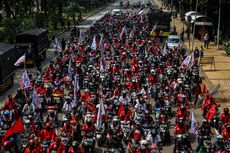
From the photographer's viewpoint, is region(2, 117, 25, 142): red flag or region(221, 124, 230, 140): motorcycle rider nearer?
region(2, 117, 25, 142): red flag

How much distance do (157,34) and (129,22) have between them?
1275 centimetres

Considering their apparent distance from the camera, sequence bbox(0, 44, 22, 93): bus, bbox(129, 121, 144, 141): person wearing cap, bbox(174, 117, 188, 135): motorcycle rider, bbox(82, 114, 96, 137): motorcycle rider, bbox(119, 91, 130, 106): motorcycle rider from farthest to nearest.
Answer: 1. bbox(0, 44, 22, 93): bus
2. bbox(119, 91, 130, 106): motorcycle rider
3. bbox(174, 117, 188, 135): motorcycle rider
4. bbox(82, 114, 96, 137): motorcycle rider
5. bbox(129, 121, 144, 141): person wearing cap

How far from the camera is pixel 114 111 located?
2302cm

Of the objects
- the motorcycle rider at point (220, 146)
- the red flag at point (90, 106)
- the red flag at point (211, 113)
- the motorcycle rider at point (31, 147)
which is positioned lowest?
the red flag at point (211, 113)

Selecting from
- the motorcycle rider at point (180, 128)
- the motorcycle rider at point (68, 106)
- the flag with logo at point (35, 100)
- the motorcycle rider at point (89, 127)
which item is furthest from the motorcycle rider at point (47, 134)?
the motorcycle rider at point (180, 128)

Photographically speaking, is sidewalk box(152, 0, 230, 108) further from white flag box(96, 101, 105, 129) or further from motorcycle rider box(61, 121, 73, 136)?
motorcycle rider box(61, 121, 73, 136)

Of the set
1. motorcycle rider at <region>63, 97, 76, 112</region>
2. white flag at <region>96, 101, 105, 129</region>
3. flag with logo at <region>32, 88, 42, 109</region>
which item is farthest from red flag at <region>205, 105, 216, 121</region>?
flag with logo at <region>32, 88, 42, 109</region>

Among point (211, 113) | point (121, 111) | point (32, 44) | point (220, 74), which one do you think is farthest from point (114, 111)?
point (32, 44)

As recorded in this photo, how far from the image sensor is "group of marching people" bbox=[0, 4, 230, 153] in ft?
60.2

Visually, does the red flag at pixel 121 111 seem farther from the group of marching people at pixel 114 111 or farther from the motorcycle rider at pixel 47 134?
the motorcycle rider at pixel 47 134

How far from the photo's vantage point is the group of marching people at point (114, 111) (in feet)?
60.2

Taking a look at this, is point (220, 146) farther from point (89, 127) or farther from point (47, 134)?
point (47, 134)

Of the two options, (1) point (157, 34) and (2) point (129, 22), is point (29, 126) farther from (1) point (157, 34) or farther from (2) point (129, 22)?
(2) point (129, 22)

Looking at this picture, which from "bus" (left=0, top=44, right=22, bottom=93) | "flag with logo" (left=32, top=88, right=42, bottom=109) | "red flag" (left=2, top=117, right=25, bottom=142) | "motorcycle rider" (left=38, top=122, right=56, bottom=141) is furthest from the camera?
"bus" (left=0, top=44, right=22, bottom=93)
